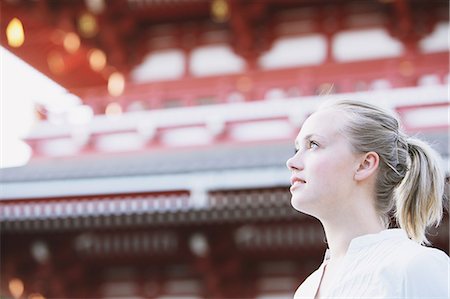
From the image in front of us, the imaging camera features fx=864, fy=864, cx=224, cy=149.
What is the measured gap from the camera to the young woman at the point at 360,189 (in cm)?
148

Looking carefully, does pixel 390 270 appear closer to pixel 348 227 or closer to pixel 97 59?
pixel 348 227

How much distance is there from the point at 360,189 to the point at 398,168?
3.8 inches

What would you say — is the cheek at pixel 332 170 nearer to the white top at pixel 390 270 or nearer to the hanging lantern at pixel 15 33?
the white top at pixel 390 270

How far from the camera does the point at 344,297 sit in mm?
1437

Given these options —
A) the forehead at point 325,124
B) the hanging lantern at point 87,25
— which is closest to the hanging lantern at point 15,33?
the hanging lantern at point 87,25

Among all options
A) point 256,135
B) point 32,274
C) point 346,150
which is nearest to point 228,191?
point 256,135

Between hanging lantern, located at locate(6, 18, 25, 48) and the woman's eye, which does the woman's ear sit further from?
hanging lantern, located at locate(6, 18, 25, 48)

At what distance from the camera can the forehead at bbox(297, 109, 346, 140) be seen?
62.3 inches

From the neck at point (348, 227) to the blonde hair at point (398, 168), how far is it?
0.05 m

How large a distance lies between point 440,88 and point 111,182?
115 inches

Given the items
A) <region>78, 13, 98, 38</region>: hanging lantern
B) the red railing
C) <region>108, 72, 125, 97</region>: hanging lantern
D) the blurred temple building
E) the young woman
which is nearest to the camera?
the young woman

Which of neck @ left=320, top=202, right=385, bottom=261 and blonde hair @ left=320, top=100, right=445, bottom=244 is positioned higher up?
blonde hair @ left=320, top=100, right=445, bottom=244

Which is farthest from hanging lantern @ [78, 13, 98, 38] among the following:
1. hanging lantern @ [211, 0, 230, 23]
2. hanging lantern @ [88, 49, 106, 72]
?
hanging lantern @ [211, 0, 230, 23]

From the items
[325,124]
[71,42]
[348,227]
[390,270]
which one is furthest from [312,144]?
[71,42]
